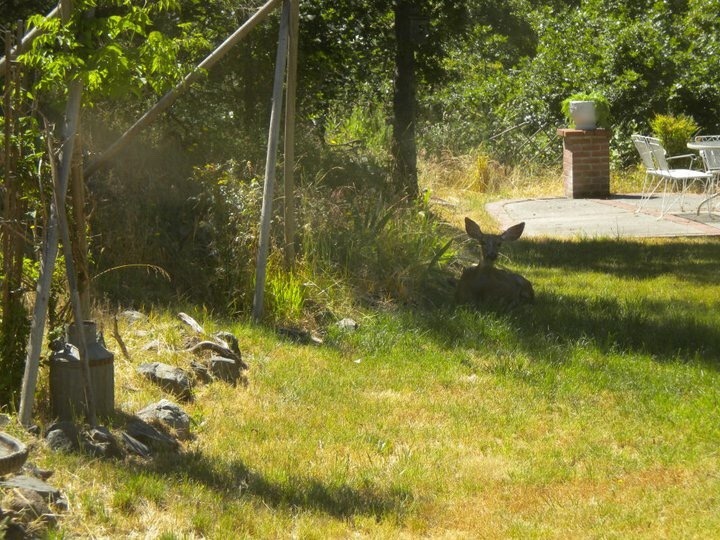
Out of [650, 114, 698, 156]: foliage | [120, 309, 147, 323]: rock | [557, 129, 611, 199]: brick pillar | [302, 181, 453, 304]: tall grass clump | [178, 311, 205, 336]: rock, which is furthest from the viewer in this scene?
[650, 114, 698, 156]: foliage

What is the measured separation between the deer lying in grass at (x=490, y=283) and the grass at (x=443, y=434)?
161 millimetres

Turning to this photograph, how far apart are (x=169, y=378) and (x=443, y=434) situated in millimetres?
1640

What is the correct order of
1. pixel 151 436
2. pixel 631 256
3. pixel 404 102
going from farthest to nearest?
pixel 404 102 < pixel 631 256 < pixel 151 436

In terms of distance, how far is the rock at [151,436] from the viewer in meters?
5.68

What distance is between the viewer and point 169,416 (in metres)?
6.00

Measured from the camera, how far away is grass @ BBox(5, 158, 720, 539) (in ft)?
16.3

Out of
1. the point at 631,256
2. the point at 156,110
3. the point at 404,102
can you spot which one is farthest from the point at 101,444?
the point at 404,102

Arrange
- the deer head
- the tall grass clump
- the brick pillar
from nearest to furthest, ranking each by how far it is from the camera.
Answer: the deer head < the tall grass clump < the brick pillar

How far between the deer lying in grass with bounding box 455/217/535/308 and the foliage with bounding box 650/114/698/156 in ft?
32.3

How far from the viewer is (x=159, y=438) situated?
5730 millimetres

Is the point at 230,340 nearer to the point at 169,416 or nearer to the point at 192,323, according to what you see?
the point at 192,323

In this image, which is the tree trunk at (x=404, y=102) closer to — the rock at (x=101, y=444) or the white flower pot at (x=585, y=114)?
the white flower pot at (x=585, y=114)

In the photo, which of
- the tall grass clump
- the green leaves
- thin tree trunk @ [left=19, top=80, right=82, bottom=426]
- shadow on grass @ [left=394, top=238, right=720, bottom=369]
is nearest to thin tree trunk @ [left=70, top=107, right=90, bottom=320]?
thin tree trunk @ [left=19, top=80, right=82, bottom=426]

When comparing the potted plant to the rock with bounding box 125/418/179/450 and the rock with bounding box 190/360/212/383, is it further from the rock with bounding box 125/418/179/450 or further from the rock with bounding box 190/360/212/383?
the rock with bounding box 125/418/179/450
